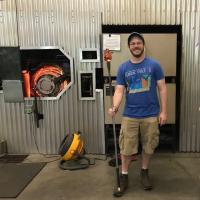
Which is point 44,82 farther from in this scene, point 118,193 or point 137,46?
point 118,193

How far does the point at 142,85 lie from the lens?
10.5 ft

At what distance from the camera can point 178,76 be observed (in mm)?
4234

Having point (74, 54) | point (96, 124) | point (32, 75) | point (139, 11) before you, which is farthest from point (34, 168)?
point (139, 11)

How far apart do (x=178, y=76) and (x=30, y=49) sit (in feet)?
6.80

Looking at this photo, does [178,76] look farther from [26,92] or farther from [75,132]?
[26,92]

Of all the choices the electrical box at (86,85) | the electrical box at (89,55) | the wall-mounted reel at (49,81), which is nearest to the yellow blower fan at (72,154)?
the electrical box at (86,85)

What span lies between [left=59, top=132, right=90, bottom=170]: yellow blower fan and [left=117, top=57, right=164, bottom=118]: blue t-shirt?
1.02 m

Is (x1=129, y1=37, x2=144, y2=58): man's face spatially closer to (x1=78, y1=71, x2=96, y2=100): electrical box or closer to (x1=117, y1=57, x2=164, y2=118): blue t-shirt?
(x1=117, y1=57, x2=164, y2=118): blue t-shirt

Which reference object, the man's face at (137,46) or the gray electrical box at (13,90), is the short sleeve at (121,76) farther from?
the gray electrical box at (13,90)

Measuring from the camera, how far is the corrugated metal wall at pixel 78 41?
4.10m

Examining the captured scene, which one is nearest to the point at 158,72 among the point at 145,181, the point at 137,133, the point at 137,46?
the point at 137,46

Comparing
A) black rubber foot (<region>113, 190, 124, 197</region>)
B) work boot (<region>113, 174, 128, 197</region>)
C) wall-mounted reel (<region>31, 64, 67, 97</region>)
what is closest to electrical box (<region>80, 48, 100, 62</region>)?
wall-mounted reel (<region>31, 64, 67, 97</region>)

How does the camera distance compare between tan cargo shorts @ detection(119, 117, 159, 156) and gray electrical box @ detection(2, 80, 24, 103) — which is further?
gray electrical box @ detection(2, 80, 24, 103)

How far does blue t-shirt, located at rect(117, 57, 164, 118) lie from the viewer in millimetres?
3182
